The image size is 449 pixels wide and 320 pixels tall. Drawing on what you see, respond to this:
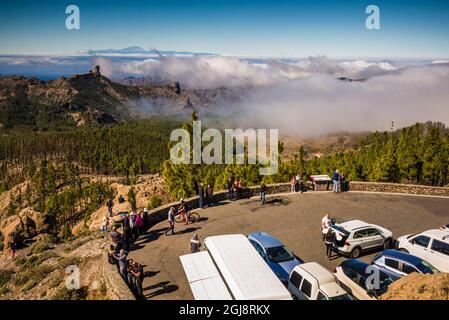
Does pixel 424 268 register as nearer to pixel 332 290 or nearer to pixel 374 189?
pixel 332 290

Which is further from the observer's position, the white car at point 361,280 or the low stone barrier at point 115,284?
the white car at point 361,280

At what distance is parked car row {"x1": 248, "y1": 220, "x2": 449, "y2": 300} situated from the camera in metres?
13.8

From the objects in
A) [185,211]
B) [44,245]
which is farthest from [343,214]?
[44,245]

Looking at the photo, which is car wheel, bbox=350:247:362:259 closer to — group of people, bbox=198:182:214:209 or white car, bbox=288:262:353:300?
white car, bbox=288:262:353:300

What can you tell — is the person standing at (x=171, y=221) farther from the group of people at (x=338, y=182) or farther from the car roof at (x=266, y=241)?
the group of people at (x=338, y=182)

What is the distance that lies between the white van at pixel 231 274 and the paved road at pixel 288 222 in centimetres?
155

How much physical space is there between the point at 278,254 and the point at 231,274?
458cm

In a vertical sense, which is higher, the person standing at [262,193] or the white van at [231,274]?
the person standing at [262,193]

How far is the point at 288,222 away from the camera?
23078 mm

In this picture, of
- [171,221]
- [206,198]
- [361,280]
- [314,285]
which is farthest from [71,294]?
[361,280]

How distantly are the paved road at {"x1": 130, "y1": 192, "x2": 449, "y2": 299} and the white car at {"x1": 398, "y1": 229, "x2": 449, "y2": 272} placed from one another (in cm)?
201

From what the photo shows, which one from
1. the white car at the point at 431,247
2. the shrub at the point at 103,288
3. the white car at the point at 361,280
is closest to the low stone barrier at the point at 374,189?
the white car at the point at 431,247

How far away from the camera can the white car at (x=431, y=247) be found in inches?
664

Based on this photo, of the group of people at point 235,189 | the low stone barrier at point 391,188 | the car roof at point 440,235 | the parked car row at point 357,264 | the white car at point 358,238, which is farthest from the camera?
the low stone barrier at point 391,188
